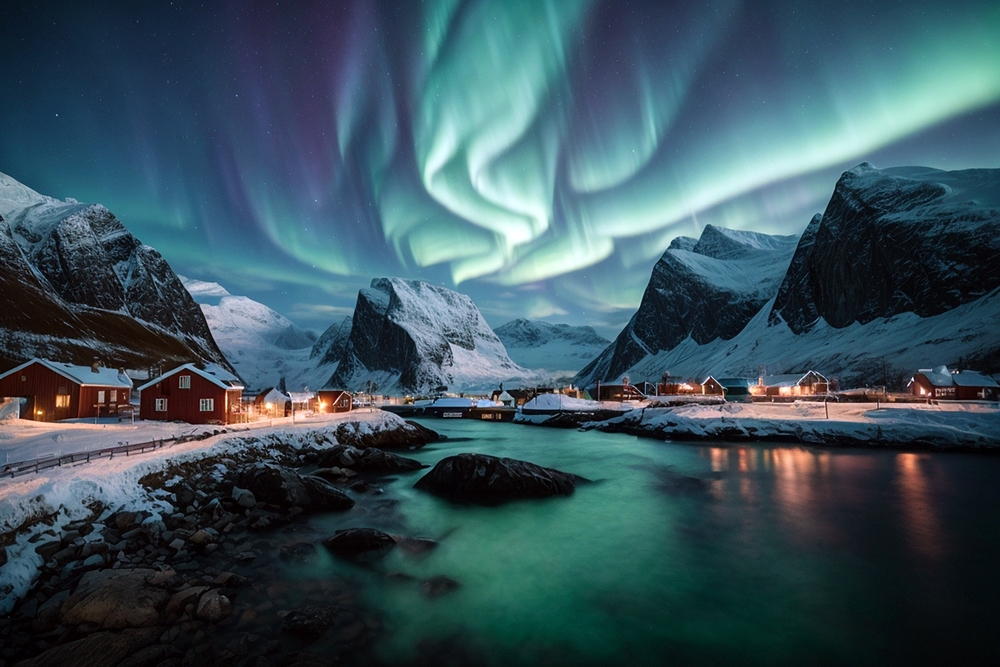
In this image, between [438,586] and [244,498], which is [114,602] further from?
[244,498]

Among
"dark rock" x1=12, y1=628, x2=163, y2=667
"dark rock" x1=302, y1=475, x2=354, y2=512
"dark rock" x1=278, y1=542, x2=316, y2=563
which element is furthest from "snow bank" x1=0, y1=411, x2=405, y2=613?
"dark rock" x1=302, y1=475, x2=354, y2=512

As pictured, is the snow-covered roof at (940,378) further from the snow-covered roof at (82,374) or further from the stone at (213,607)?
the snow-covered roof at (82,374)

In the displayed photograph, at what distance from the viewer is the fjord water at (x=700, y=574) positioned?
12367mm

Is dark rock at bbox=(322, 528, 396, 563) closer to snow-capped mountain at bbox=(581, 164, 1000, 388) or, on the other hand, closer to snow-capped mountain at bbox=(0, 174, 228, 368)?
snow-capped mountain at bbox=(581, 164, 1000, 388)

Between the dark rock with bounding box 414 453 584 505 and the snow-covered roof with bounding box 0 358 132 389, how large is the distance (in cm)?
4141

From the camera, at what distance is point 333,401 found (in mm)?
83938

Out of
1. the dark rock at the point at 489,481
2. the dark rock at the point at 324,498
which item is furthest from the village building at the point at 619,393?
the dark rock at the point at 324,498

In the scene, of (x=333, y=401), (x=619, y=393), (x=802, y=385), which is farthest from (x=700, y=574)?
(x=802, y=385)

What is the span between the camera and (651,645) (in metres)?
12.6

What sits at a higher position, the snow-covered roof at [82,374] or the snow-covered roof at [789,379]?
the snow-covered roof at [82,374]

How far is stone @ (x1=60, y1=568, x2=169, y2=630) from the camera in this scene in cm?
1178

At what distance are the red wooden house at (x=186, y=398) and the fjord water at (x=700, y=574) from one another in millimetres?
23979

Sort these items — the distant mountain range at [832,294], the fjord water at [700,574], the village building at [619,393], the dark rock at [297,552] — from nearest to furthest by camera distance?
the fjord water at [700,574], the dark rock at [297,552], the distant mountain range at [832,294], the village building at [619,393]

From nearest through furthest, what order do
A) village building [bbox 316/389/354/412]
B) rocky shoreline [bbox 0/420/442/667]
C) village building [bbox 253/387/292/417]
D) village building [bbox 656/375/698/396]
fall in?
1. rocky shoreline [bbox 0/420/442/667]
2. village building [bbox 253/387/292/417]
3. village building [bbox 316/389/354/412]
4. village building [bbox 656/375/698/396]
